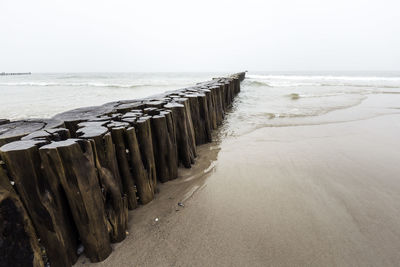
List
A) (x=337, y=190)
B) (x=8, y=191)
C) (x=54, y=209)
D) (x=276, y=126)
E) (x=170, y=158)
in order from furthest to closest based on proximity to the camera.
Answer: (x=276, y=126), (x=170, y=158), (x=337, y=190), (x=54, y=209), (x=8, y=191)

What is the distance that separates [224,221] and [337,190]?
153 cm

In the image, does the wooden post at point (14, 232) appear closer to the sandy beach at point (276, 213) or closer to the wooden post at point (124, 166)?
the sandy beach at point (276, 213)

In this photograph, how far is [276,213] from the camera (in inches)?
83.5

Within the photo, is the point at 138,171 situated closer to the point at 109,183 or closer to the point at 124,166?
the point at 124,166

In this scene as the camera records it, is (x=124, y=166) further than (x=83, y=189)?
Yes

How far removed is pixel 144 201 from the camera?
2.31 meters

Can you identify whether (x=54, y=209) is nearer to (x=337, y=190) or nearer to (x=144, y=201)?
(x=144, y=201)

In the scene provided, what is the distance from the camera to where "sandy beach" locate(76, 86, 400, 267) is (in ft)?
5.49

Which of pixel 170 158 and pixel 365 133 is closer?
pixel 170 158

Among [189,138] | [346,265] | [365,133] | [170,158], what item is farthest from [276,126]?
[346,265]

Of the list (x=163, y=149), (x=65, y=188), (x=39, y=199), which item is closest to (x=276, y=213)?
(x=163, y=149)

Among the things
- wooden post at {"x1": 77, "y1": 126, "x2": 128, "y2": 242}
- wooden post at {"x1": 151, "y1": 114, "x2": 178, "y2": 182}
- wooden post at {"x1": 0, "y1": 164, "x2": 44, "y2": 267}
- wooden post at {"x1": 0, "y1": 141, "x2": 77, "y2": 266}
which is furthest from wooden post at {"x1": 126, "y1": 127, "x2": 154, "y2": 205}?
wooden post at {"x1": 0, "y1": 164, "x2": 44, "y2": 267}

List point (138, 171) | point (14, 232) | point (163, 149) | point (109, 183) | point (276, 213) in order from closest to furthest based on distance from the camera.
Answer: point (14, 232)
point (109, 183)
point (276, 213)
point (138, 171)
point (163, 149)

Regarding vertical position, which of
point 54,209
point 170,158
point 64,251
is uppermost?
point 54,209
